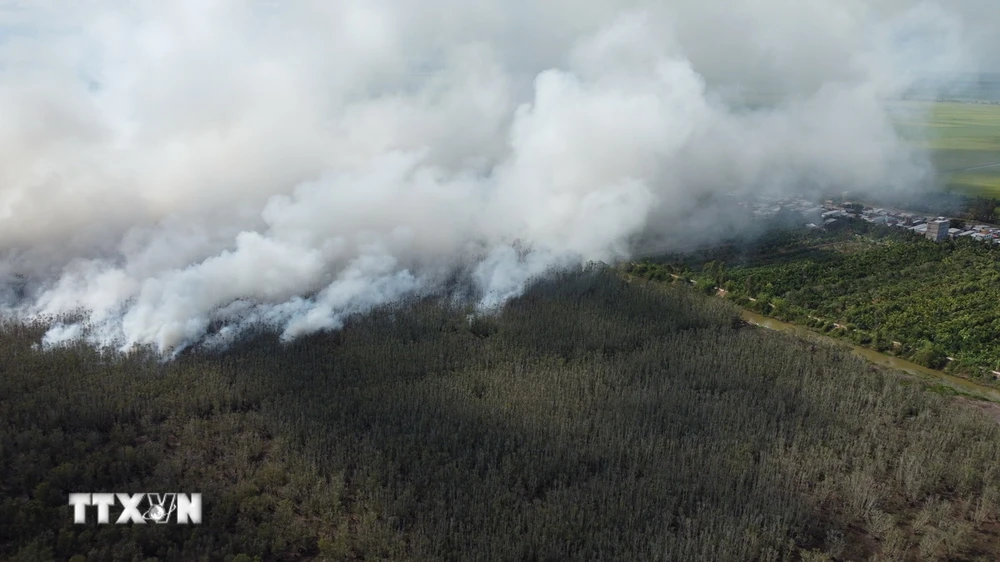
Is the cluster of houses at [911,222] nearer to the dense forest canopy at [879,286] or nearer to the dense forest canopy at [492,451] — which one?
the dense forest canopy at [879,286]

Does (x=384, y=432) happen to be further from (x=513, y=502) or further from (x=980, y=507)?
(x=980, y=507)

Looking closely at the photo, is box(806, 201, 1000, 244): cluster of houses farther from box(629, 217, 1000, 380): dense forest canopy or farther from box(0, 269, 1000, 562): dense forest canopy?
box(0, 269, 1000, 562): dense forest canopy

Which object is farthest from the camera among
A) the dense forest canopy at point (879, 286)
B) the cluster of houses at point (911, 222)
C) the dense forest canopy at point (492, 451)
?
the cluster of houses at point (911, 222)

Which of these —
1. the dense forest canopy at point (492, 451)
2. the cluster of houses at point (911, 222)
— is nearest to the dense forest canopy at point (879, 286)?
the cluster of houses at point (911, 222)

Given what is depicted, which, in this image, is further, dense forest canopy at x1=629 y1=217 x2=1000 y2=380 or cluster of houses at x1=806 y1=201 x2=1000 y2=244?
cluster of houses at x1=806 y1=201 x2=1000 y2=244

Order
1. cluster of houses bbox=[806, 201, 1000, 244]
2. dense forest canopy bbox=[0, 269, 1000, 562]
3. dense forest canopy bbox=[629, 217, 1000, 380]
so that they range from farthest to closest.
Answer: cluster of houses bbox=[806, 201, 1000, 244] < dense forest canopy bbox=[629, 217, 1000, 380] < dense forest canopy bbox=[0, 269, 1000, 562]

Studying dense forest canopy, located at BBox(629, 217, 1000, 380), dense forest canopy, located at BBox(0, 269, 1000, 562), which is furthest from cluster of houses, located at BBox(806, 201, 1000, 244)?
dense forest canopy, located at BBox(0, 269, 1000, 562)
